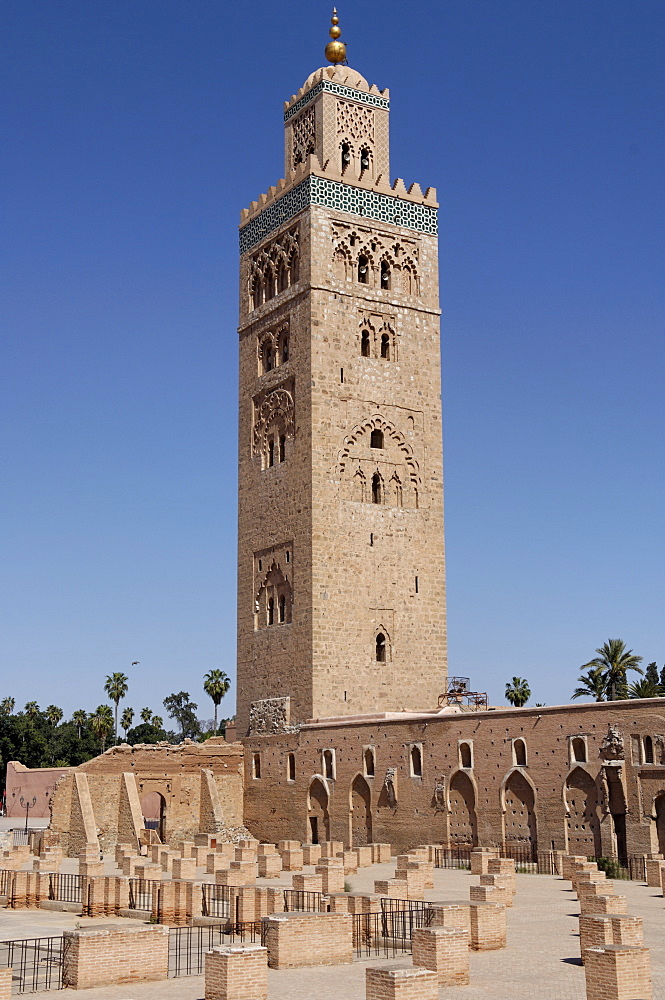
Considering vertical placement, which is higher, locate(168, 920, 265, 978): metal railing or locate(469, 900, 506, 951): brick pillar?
locate(469, 900, 506, 951): brick pillar

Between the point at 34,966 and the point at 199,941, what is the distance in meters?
3.18

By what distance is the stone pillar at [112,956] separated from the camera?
13078 mm

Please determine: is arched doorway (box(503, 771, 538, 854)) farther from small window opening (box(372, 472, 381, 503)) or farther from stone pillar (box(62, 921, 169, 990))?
stone pillar (box(62, 921, 169, 990))

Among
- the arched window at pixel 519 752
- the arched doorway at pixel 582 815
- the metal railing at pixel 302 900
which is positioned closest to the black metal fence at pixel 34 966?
the metal railing at pixel 302 900

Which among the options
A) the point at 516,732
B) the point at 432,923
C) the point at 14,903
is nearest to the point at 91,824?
the point at 14,903

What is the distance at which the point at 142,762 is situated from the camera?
33.4 meters

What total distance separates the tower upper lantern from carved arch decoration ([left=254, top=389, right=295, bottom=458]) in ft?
22.9

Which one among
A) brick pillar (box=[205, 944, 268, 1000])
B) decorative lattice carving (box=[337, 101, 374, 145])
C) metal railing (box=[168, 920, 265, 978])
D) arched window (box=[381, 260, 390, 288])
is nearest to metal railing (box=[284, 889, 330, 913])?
metal railing (box=[168, 920, 265, 978])

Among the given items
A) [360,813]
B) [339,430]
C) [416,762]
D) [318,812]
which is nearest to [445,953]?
[416,762]

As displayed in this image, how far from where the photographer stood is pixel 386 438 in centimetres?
3525

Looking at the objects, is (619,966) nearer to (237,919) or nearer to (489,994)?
(489,994)

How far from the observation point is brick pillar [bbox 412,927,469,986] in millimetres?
13031

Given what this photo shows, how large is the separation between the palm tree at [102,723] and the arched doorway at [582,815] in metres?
38.2

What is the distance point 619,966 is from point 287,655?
22023 mm
